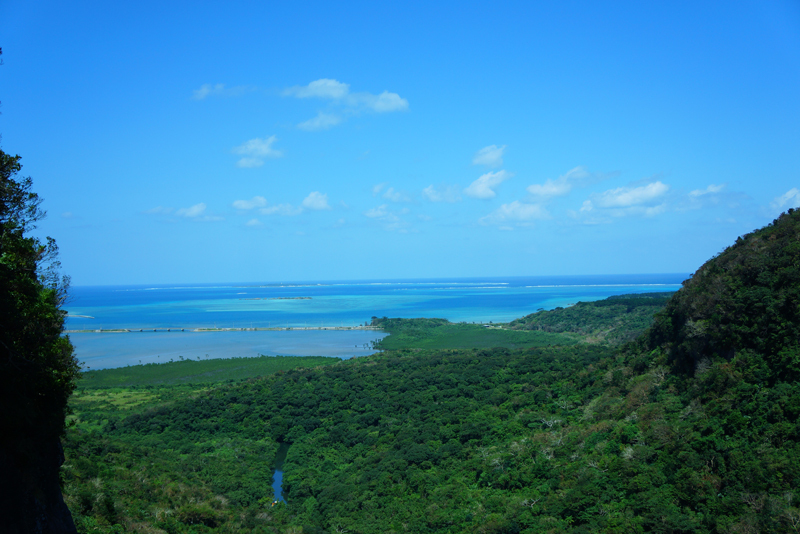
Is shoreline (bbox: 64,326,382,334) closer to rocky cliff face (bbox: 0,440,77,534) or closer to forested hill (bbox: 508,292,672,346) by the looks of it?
forested hill (bbox: 508,292,672,346)

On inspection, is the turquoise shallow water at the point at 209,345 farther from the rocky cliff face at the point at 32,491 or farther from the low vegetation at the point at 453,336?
the rocky cliff face at the point at 32,491

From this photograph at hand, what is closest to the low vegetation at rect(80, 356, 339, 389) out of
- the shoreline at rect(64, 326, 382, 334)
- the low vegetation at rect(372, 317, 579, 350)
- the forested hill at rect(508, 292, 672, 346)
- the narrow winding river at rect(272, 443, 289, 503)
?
the low vegetation at rect(372, 317, 579, 350)

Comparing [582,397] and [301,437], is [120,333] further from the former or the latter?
[582,397]

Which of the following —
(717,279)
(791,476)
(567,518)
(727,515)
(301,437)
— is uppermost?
(717,279)

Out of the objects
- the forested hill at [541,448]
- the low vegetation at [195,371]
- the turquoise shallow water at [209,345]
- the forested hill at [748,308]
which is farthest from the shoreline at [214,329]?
the forested hill at [748,308]

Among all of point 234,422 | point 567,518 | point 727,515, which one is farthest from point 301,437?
point 727,515

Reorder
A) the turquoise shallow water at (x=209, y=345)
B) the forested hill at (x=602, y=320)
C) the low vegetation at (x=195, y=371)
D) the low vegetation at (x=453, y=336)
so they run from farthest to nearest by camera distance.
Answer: the low vegetation at (x=453, y=336), the turquoise shallow water at (x=209, y=345), the forested hill at (x=602, y=320), the low vegetation at (x=195, y=371)

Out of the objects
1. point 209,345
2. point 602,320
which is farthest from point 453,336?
point 209,345
